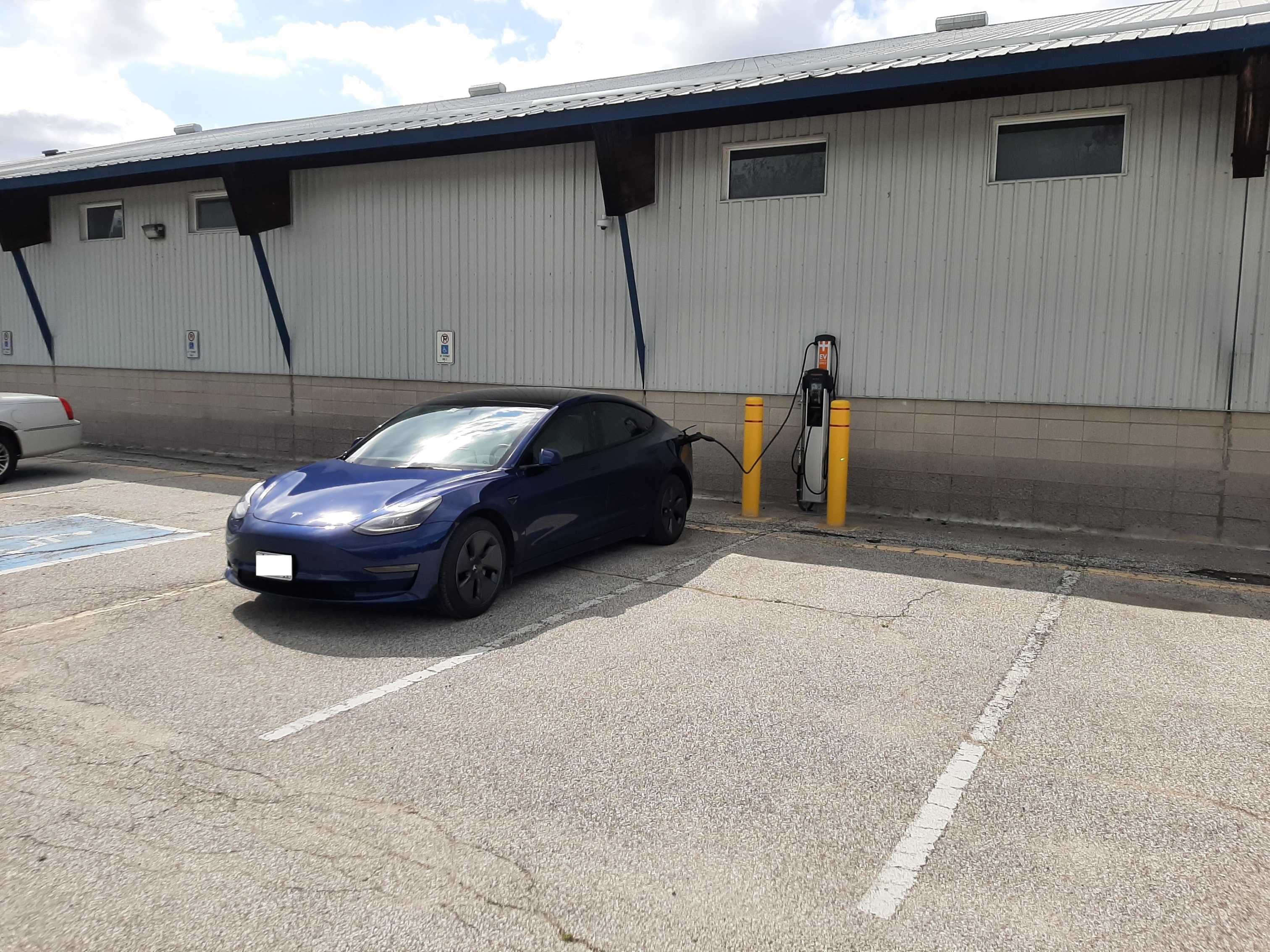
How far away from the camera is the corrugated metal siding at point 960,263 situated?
8398 mm

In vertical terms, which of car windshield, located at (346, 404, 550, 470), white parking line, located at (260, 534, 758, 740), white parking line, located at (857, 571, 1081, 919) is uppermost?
car windshield, located at (346, 404, 550, 470)

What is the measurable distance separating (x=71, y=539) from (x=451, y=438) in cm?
385

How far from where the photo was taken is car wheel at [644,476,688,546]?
313 inches

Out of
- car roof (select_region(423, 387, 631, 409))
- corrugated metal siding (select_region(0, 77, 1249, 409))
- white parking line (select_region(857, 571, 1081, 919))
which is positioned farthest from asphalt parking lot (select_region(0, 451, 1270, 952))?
corrugated metal siding (select_region(0, 77, 1249, 409))

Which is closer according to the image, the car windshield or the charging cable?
the car windshield

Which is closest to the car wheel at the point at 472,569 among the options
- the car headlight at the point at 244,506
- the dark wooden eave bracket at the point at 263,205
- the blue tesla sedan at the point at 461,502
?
the blue tesla sedan at the point at 461,502

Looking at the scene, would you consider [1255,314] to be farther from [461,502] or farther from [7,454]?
[7,454]

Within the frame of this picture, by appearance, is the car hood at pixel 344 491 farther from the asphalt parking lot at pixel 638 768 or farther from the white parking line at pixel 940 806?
the white parking line at pixel 940 806

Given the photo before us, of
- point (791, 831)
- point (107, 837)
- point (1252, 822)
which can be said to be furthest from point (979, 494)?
point (107, 837)

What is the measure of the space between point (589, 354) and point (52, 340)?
10.7 m

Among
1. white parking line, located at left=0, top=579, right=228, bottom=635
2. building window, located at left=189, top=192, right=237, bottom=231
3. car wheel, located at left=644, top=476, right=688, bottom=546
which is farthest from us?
building window, located at left=189, top=192, right=237, bottom=231

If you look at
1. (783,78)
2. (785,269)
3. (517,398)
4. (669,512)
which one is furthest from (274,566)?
(785,269)

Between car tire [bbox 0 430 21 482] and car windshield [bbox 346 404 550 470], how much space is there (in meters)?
6.66

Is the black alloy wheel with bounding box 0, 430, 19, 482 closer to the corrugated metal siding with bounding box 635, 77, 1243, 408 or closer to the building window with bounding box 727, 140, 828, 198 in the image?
the corrugated metal siding with bounding box 635, 77, 1243, 408
